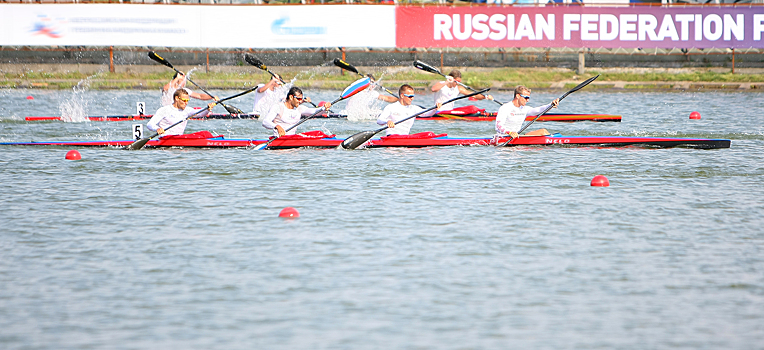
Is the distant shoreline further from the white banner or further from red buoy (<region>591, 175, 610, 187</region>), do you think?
red buoy (<region>591, 175, 610, 187</region>)

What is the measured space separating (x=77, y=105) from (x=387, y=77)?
33.0ft

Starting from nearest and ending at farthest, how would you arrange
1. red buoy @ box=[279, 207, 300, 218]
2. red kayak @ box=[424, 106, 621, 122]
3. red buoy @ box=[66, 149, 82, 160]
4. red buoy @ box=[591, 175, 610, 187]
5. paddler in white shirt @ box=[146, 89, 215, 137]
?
1. red buoy @ box=[279, 207, 300, 218]
2. red buoy @ box=[591, 175, 610, 187]
3. red buoy @ box=[66, 149, 82, 160]
4. paddler in white shirt @ box=[146, 89, 215, 137]
5. red kayak @ box=[424, 106, 621, 122]

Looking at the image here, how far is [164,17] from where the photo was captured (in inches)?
1071

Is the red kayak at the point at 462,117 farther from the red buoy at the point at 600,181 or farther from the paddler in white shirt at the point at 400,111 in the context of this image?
the red buoy at the point at 600,181

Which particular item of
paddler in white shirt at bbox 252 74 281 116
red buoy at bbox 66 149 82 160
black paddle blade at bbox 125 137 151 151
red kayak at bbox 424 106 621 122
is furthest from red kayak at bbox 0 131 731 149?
red kayak at bbox 424 106 621 122

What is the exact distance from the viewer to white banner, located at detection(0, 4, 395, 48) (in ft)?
88.4

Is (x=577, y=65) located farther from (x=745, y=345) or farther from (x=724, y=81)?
(x=745, y=345)

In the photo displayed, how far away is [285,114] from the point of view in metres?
15.3

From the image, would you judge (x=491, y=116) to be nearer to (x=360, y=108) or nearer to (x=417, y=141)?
(x=360, y=108)

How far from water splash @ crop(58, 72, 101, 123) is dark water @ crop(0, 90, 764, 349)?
586 centimetres

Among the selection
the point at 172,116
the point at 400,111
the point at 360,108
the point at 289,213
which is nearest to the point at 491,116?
the point at 360,108

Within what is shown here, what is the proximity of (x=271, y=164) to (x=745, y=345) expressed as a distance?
8.98 meters

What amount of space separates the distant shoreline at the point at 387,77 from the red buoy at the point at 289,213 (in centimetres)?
1729

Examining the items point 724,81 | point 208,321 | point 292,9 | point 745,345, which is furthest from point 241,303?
point 724,81
